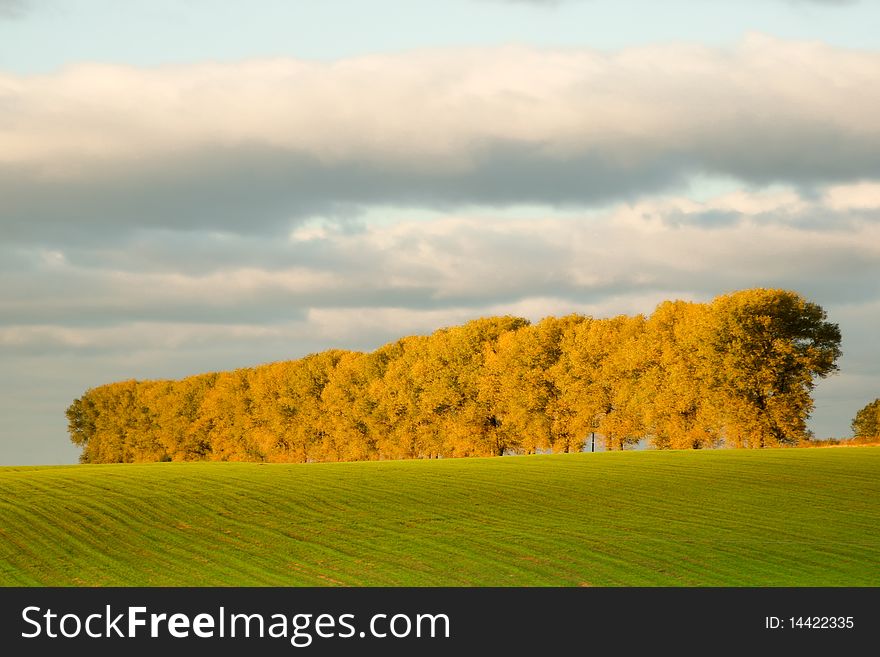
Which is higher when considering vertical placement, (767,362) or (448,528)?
(767,362)

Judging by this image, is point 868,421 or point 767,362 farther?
point 868,421

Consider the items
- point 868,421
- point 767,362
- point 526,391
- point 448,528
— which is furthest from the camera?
point 868,421

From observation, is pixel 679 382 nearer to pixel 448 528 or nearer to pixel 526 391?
pixel 526 391

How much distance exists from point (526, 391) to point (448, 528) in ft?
198

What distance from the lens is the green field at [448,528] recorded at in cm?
2770

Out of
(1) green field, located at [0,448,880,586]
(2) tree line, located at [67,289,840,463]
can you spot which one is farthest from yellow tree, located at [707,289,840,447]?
(1) green field, located at [0,448,880,586]

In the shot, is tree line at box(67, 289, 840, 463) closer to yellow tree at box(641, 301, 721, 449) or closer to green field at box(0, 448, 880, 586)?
yellow tree at box(641, 301, 721, 449)

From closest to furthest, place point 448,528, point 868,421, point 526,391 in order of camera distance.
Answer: point 448,528
point 526,391
point 868,421

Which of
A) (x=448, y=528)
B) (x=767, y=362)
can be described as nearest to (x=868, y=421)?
(x=767, y=362)

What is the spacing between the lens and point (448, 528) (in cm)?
3412

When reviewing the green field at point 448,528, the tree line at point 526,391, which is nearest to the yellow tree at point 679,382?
the tree line at point 526,391

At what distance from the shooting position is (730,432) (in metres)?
80.8

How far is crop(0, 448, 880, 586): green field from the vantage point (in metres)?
27.7
